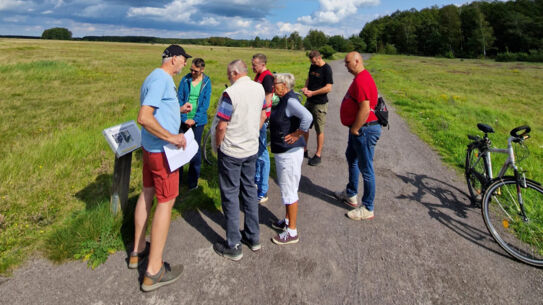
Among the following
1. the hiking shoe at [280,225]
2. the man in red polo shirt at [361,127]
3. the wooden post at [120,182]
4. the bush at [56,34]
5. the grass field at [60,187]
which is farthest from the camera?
the bush at [56,34]

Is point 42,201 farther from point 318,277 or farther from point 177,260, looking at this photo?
point 318,277

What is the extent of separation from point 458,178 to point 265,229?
13.7 ft

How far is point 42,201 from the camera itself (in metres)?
4.42

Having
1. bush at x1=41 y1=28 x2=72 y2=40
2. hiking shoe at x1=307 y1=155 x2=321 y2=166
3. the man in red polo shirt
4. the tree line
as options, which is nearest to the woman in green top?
the man in red polo shirt

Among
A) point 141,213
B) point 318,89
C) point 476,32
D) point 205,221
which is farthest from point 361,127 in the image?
point 476,32

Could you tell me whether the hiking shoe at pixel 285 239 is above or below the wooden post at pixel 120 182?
below

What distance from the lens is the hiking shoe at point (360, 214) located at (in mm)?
4121

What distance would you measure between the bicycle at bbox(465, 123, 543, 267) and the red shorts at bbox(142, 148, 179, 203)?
153 inches

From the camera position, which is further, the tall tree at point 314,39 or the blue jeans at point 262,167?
the tall tree at point 314,39

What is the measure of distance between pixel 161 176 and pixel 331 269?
2.09m

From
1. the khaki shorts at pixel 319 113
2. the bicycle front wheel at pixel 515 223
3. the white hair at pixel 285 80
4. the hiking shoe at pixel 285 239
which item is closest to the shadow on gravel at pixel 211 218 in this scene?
the hiking shoe at pixel 285 239

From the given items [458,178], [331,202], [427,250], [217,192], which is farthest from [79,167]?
[458,178]

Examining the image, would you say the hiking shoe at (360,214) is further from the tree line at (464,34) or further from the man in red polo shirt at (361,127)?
the tree line at (464,34)

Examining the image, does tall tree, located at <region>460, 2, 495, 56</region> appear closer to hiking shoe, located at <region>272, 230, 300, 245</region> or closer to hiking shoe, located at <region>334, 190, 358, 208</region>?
hiking shoe, located at <region>334, 190, 358, 208</region>
